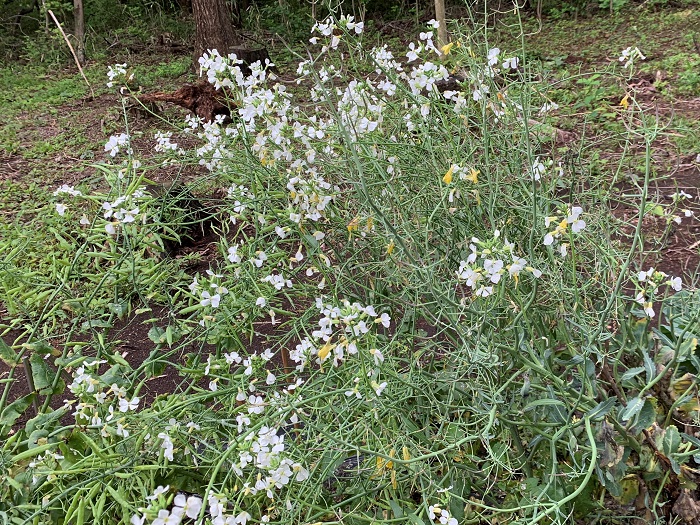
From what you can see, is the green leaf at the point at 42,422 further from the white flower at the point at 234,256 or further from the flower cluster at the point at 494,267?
the flower cluster at the point at 494,267

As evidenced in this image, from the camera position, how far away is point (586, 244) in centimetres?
195

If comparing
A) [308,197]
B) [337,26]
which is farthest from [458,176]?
[337,26]

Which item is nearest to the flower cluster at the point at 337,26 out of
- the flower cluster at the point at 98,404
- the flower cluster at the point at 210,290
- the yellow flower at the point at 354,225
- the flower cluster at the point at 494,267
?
the yellow flower at the point at 354,225

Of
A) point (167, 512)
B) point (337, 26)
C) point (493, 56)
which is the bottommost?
point (167, 512)

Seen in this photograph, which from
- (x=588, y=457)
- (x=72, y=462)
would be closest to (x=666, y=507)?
(x=588, y=457)

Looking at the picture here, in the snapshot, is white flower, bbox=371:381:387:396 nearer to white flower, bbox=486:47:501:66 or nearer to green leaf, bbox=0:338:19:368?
white flower, bbox=486:47:501:66

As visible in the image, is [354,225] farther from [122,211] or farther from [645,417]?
[645,417]

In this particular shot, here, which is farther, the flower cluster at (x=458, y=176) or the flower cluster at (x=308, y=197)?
the flower cluster at (x=308, y=197)

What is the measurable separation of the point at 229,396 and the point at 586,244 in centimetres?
112

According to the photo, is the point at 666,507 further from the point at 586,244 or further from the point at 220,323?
the point at 220,323

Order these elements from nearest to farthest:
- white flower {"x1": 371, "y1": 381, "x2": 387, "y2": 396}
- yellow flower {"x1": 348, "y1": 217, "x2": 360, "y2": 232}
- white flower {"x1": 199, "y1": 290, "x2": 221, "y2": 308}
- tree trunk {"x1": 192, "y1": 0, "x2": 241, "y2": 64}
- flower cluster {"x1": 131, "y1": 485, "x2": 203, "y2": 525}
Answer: flower cluster {"x1": 131, "y1": 485, "x2": 203, "y2": 525}
white flower {"x1": 371, "y1": 381, "x2": 387, "y2": 396}
white flower {"x1": 199, "y1": 290, "x2": 221, "y2": 308}
yellow flower {"x1": 348, "y1": 217, "x2": 360, "y2": 232}
tree trunk {"x1": 192, "y1": 0, "x2": 241, "y2": 64}

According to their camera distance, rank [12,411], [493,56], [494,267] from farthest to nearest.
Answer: [12,411]
[493,56]
[494,267]

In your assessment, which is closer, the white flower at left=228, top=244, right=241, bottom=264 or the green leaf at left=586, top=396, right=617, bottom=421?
the green leaf at left=586, top=396, right=617, bottom=421

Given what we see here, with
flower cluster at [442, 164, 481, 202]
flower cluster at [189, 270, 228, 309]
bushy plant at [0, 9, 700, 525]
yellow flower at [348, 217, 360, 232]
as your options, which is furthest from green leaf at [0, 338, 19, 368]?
flower cluster at [442, 164, 481, 202]
